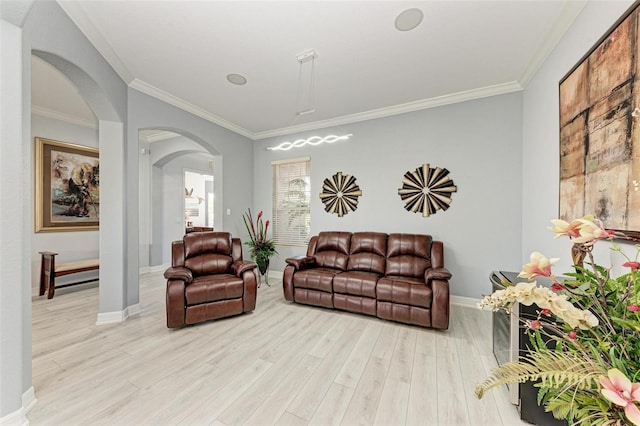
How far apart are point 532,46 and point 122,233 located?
4947 mm

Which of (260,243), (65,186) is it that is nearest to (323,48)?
(260,243)

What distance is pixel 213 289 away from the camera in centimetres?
287

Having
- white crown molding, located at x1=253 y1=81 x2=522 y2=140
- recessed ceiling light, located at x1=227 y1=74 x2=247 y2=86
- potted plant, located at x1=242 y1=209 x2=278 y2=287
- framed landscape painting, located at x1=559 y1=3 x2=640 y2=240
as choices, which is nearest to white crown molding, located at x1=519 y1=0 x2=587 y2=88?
white crown molding, located at x1=253 y1=81 x2=522 y2=140

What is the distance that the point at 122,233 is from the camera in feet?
9.62

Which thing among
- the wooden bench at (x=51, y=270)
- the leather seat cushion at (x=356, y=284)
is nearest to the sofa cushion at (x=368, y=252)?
the leather seat cushion at (x=356, y=284)

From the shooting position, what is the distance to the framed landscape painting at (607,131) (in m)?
1.36

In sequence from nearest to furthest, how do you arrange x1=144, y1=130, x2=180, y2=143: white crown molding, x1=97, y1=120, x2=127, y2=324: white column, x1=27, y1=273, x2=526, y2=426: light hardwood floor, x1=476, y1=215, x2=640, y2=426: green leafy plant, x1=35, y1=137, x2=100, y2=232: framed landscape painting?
x1=476, y1=215, x2=640, y2=426: green leafy plant
x1=27, y1=273, x2=526, y2=426: light hardwood floor
x1=97, y1=120, x2=127, y2=324: white column
x1=35, y1=137, x2=100, y2=232: framed landscape painting
x1=144, y1=130, x2=180, y2=143: white crown molding

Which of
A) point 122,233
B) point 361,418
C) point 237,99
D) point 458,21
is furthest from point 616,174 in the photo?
point 122,233

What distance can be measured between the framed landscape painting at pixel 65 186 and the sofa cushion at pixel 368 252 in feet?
15.5

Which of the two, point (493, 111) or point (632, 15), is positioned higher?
point (493, 111)

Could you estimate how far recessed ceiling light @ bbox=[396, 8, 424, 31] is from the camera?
2.05m

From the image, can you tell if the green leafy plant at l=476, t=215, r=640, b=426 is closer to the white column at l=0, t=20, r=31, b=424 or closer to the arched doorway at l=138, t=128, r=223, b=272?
the white column at l=0, t=20, r=31, b=424

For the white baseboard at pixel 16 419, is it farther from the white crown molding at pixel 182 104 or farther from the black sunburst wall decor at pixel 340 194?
the black sunburst wall decor at pixel 340 194

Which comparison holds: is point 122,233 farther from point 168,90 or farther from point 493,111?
point 493,111
